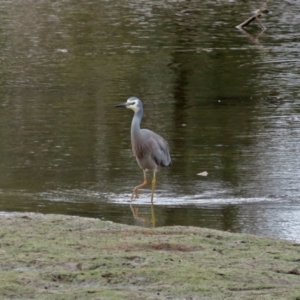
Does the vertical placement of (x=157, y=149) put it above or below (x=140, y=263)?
Result: below

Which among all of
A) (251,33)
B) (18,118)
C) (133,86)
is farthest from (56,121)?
(251,33)

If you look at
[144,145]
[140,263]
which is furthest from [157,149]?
[140,263]

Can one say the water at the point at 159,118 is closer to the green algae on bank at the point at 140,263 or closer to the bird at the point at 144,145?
the bird at the point at 144,145

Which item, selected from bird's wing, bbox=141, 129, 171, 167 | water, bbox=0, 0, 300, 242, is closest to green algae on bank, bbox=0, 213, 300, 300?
water, bbox=0, 0, 300, 242

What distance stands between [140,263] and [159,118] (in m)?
8.50

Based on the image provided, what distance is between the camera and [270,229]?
9461 millimetres

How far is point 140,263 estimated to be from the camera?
6.97 metres

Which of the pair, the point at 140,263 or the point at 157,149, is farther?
the point at 157,149

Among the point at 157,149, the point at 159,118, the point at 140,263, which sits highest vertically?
the point at 140,263

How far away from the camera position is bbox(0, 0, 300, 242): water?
34.6 ft

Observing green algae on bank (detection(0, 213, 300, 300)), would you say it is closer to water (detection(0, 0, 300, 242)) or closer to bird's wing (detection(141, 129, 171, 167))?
water (detection(0, 0, 300, 242))

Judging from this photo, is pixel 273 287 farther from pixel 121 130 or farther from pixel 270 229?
pixel 121 130

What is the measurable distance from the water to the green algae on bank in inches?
60.5

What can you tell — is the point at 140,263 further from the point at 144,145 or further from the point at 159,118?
the point at 159,118
